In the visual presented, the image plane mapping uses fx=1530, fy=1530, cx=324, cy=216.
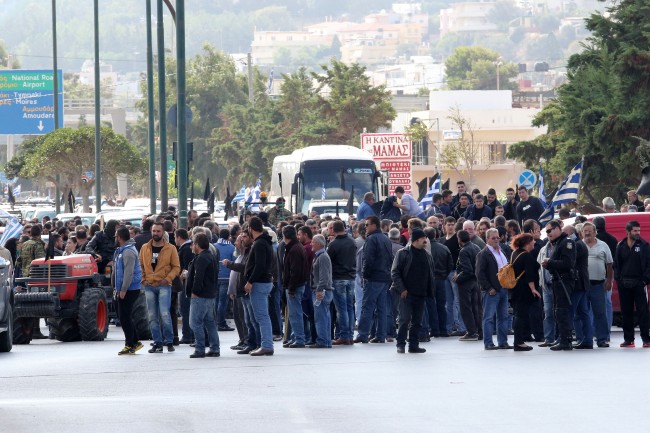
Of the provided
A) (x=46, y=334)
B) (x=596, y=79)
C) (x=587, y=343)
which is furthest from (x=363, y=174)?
(x=587, y=343)

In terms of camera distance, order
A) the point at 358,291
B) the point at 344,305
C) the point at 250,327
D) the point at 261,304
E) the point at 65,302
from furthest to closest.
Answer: the point at 358,291 < the point at 65,302 < the point at 344,305 < the point at 250,327 < the point at 261,304

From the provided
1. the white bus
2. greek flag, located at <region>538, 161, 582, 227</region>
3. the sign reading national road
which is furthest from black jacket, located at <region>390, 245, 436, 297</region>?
the sign reading national road

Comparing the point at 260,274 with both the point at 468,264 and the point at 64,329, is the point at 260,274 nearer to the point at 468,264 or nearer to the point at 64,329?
the point at 468,264

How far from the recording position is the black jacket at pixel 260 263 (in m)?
19.6

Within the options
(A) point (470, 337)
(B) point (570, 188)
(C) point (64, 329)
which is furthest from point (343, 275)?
(B) point (570, 188)

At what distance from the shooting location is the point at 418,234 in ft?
66.1

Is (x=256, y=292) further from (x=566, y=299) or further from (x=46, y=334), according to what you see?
(x=46, y=334)

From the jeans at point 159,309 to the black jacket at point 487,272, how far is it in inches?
166

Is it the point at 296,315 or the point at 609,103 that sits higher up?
the point at 609,103

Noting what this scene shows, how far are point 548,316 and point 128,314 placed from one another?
18.7ft

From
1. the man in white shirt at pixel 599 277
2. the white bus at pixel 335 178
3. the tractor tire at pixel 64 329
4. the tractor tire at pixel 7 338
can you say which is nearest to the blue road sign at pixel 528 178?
the white bus at pixel 335 178

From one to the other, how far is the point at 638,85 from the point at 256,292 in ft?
68.6

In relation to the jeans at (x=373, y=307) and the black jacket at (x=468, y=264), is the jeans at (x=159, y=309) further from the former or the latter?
the black jacket at (x=468, y=264)

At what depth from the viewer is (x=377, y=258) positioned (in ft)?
71.6
